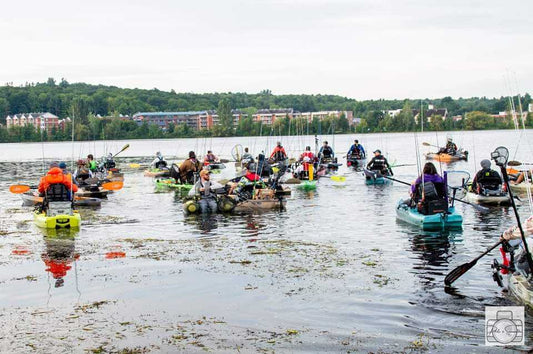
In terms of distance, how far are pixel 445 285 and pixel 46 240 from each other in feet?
37.9

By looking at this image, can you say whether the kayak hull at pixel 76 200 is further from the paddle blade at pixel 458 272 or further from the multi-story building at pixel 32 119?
the multi-story building at pixel 32 119

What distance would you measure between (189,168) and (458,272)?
71.6ft

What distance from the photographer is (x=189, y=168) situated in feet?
110

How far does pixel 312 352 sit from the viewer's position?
985 cm

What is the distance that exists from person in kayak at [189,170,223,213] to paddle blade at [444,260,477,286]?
508 inches

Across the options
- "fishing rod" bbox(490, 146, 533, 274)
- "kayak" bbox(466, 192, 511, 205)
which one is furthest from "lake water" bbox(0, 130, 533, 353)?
"kayak" bbox(466, 192, 511, 205)

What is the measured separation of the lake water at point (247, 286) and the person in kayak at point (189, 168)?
918cm

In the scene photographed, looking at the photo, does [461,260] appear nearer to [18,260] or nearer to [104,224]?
[18,260]

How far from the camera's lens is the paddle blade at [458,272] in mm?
13078

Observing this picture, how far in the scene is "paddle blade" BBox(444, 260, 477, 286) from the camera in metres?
13.1

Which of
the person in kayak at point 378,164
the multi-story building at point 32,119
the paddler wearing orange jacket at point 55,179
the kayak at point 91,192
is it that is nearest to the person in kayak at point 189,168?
the kayak at point 91,192

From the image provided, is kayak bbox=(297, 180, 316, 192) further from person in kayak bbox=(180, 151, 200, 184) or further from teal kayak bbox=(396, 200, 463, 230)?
teal kayak bbox=(396, 200, 463, 230)

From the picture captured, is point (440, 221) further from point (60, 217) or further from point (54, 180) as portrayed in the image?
point (54, 180)

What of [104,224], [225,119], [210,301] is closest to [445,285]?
[210,301]
